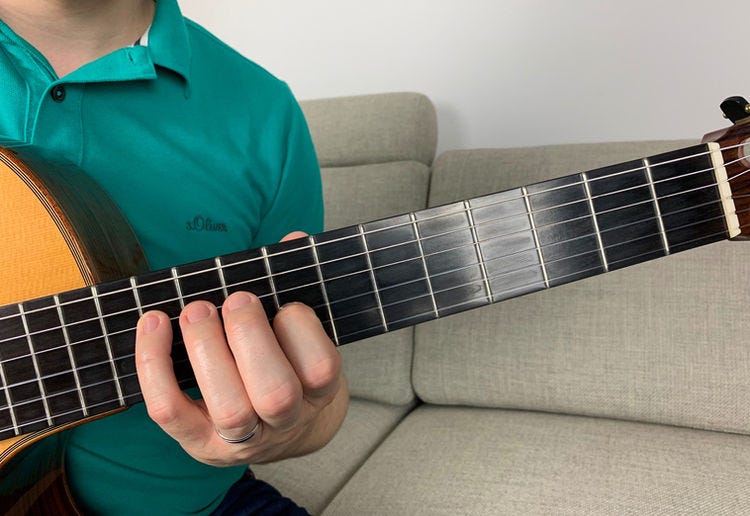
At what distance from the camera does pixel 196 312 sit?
571 mm

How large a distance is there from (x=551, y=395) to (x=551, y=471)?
212 mm

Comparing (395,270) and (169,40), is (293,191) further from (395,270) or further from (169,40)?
(395,270)

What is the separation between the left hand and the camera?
1.85ft

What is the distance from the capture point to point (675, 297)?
1.19 meters

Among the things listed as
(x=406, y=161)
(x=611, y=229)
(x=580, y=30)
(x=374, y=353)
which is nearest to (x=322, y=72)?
(x=406, y=161)

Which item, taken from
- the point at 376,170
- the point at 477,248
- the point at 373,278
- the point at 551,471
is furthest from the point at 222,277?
the point at 376,170

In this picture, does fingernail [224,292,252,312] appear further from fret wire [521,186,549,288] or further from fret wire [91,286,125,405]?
fret wire [521,186,549,288]

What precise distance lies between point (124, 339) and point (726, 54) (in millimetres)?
1319

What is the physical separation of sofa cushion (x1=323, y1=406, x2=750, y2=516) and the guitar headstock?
53cm

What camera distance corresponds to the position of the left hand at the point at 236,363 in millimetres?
563

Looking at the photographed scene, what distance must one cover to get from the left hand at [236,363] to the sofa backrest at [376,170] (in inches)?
32.9

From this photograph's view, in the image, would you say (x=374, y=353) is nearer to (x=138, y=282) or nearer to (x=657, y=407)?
(x=657, y=407)

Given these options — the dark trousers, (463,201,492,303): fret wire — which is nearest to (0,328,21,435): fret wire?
the dark trousers

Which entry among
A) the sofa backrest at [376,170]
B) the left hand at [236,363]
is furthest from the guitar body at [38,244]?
the sofa backrest at [376,170]
